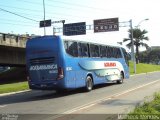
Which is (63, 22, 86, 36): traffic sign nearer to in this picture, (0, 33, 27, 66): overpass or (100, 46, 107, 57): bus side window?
(0, 33, 27, 66): overpass

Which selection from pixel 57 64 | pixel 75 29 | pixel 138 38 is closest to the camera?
pixel 57 64

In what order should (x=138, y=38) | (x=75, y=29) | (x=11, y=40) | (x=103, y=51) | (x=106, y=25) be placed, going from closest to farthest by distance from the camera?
(x=103, y=51) < (x=11, y=40) < (x=106, y=25) < (x=75, y=29) < (x=138, y=38)

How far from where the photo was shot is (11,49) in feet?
155

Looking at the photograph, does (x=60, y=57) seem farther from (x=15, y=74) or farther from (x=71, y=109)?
(x=15, y=74)

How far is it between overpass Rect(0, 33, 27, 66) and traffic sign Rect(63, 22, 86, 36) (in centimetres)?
1976

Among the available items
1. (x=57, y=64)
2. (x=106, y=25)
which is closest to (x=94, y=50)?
(x=57, y=64)

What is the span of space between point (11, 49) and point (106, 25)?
73.3 ft

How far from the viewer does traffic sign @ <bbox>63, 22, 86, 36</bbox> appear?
6862cm

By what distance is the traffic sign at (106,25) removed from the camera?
64.3 m

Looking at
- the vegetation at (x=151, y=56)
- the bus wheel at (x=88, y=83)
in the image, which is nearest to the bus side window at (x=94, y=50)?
the bus wheel at (x=88, y=83)

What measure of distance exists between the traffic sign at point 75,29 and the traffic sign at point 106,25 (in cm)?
349

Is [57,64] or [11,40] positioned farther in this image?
[11,40]

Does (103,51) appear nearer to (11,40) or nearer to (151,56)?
(11,40)

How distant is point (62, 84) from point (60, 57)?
140cm
